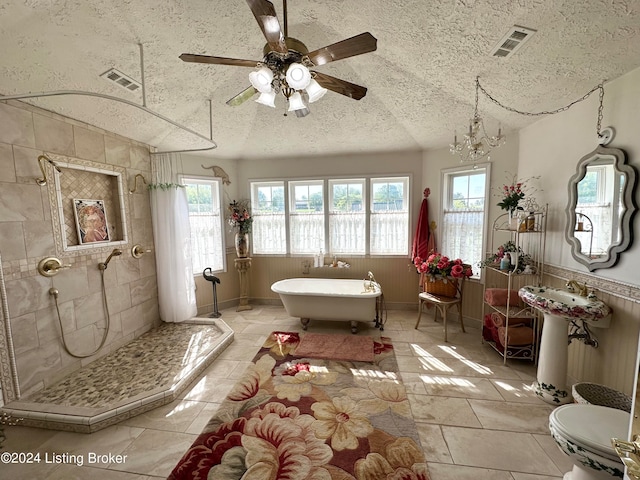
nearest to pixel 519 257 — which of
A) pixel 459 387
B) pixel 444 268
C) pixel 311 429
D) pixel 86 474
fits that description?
pixel 444 268

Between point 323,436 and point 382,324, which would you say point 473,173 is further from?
point 323,436

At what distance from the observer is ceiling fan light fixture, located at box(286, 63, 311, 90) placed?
1382 mm

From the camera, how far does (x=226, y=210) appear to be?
4.23 metres

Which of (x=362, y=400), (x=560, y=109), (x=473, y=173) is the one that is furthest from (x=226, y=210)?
(x=560, y=109)

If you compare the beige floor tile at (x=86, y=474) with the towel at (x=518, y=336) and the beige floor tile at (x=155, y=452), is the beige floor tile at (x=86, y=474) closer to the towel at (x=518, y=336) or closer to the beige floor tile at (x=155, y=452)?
the beige floor tile at (x=155, y=452)

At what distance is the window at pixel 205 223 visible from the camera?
12.9 ft

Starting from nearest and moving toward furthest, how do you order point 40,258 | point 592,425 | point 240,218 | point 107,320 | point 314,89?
point 592,425 → point 314,89 → point 40,258 → point 107,320 → point 240,218

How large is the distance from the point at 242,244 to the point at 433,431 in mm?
3364

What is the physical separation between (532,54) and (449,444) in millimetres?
2845

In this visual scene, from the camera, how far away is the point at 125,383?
7.59ft

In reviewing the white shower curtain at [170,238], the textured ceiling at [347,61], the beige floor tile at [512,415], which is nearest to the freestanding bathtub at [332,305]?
the white shower curtain at [170,238]

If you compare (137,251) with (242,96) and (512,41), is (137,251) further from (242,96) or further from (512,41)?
(512,41)

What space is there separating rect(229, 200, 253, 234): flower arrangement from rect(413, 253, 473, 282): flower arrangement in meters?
2.73

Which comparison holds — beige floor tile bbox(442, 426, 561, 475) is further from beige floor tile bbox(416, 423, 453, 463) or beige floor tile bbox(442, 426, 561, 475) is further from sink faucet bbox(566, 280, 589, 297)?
sink faucet bbox(566, 280, 589, 297)
